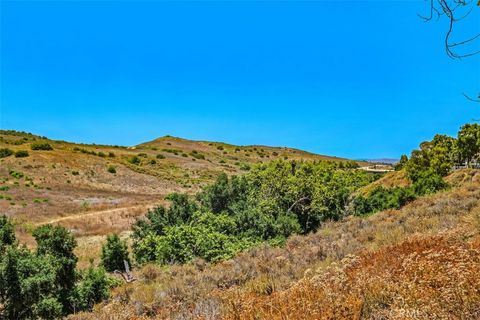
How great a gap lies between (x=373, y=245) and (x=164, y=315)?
5655 mm

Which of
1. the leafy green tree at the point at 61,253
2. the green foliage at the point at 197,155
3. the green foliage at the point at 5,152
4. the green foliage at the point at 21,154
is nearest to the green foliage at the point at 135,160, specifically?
the green foliage at the point at 197,155

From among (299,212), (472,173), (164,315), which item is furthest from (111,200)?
(164,315)

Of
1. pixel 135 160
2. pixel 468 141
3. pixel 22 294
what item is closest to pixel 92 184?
pixel 135 160

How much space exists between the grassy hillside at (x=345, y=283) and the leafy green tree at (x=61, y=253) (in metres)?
2.32

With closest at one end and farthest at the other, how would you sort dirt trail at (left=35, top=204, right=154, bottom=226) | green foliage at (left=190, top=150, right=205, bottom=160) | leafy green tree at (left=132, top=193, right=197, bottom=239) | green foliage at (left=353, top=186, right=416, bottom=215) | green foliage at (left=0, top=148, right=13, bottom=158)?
green foliage at (left=353, top=186, right=416, bottom=215)
leafy green tree at (left=132, top=193, right=197, bottom=239)
dirt trail at (left=35, top=204, right=154, bottom=226)
green foliage at (left=0, top=148, right=13, bottom=158)
green foliage at (left=190, top=150, right=205, bottom=160)

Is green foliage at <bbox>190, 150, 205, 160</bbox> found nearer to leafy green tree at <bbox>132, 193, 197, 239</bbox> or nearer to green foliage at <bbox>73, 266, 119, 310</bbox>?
leafy green tree at <bbox>132, 193, 197, 239</bbox>

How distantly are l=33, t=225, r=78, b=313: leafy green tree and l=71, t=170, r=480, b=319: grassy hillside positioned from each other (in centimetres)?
232

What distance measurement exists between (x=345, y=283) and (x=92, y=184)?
156ft

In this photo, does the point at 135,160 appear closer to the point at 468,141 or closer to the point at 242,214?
the point at 468,141

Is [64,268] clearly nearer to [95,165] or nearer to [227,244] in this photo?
[227,244]

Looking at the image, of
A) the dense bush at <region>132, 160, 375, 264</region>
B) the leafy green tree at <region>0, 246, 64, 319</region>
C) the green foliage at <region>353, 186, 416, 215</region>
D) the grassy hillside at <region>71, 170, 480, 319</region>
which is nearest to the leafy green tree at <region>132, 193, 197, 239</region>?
the dense bush at <region>132, 160, 375, 264</region>

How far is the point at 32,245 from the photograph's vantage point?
22.5 metres

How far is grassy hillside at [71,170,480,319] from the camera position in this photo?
13.8 ft

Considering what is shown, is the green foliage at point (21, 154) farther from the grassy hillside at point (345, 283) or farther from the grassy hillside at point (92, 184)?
the grassy hillside at point (345, 283)
